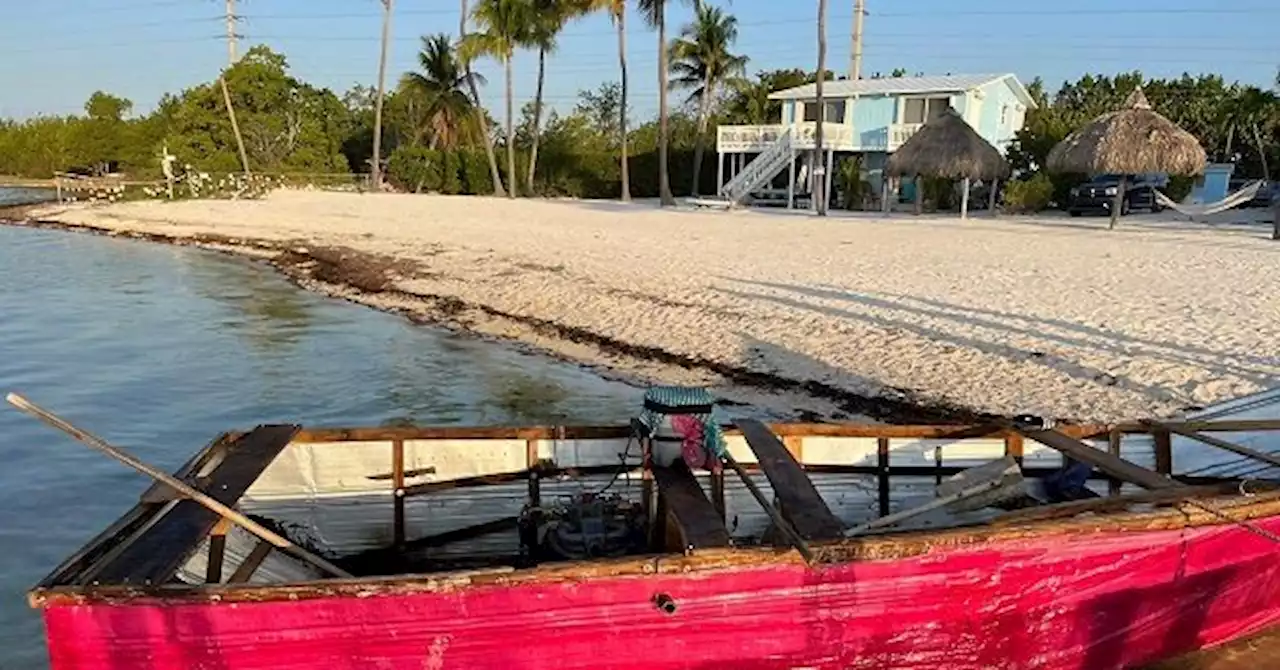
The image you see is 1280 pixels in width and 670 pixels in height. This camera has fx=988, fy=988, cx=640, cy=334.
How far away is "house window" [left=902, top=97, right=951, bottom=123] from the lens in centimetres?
3406

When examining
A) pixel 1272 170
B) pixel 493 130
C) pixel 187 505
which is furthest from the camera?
pixel 493 130

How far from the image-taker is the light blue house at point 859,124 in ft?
110

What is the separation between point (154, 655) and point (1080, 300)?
40.2 feet

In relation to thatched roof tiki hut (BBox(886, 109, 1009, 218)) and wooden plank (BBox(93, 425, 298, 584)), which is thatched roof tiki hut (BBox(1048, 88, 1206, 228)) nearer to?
thatched roof tiki hut (BBox(886, 109, 1009, 218))

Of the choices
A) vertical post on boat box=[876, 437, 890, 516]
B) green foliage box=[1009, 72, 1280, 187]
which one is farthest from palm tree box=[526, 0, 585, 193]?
vertical post on boat box=[876, 437, 890, 516]

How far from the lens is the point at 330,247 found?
2472 cm

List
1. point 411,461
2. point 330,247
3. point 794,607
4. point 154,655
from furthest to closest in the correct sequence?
1. point 330,247
2. point 411,461
3. point 794,607
4. point 154,655

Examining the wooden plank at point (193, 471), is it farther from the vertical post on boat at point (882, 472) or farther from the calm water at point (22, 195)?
the calm water at point (22, 195)

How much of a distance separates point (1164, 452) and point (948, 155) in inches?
864

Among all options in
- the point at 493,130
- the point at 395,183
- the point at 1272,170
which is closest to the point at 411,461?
the point at 1272,170

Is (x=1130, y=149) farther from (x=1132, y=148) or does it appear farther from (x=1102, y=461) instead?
(x=1102, y=461)

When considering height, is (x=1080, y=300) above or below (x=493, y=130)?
below

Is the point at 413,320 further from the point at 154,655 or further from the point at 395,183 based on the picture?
the point at 395,183

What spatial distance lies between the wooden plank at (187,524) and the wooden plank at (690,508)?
1.99 m
